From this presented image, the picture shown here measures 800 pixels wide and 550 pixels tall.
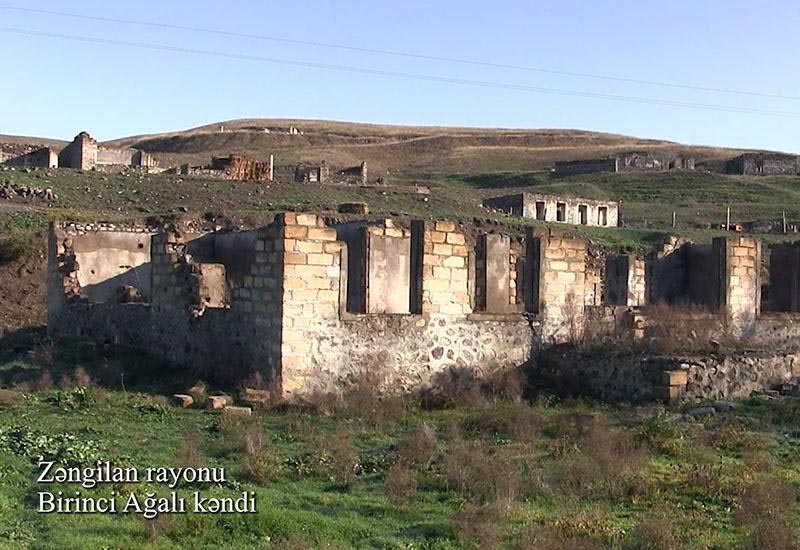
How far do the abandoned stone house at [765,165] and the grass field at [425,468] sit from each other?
65071 millimetres

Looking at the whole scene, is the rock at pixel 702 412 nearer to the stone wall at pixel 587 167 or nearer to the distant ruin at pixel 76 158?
the distant ruin at pixel 76 158

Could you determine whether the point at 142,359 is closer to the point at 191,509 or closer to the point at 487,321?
the point at 487,321

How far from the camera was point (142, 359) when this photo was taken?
14789 mm

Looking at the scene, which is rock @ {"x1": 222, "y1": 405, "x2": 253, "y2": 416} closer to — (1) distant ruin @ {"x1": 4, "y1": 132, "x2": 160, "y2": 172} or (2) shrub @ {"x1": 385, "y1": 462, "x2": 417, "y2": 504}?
(2) shrub @ {"x1": 385, "y1": 462, "x2": 417, "y2": 504}

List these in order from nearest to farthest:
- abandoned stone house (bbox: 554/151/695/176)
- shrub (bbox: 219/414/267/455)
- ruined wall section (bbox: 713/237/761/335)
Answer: shrub (bbox: 219/414/267/455)
ruined wall section (bbox: 713/237/761/335)
abandoned stone house (bbox: 554/151/695/176)

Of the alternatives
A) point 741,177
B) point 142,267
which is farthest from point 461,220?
point 741,177

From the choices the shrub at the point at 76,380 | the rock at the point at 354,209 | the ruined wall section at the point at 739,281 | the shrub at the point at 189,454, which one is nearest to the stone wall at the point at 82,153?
the rock at the point at 354,209

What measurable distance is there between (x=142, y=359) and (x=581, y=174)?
207ft

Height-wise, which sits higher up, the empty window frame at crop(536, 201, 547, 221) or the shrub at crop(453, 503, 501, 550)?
the empty window frame at crop(536, 201, 547, 221)

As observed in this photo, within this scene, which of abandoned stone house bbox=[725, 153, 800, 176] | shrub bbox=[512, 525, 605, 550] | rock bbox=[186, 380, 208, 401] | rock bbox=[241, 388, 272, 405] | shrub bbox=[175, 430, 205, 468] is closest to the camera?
shrub bbox=[512, 525, 605, 550]

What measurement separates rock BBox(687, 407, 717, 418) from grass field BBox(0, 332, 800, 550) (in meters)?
0.16

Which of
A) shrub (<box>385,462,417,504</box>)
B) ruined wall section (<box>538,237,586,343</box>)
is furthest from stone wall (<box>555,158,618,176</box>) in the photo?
shrub (<box>385,462,417,504</box>)

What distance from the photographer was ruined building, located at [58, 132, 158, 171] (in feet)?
143

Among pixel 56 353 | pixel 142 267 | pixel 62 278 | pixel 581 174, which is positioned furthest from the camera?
pixel 581 174
